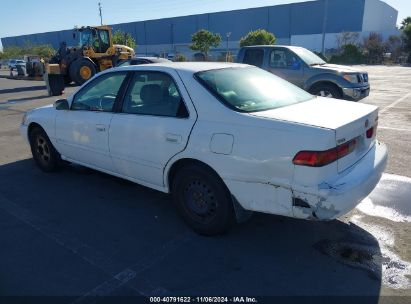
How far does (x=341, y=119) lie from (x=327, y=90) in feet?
23.5

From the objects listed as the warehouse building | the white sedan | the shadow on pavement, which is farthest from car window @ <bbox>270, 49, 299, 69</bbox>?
the warehouse building

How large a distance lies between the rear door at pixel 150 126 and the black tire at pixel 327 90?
6.83 meters

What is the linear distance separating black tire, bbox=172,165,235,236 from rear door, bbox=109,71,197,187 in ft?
0.84

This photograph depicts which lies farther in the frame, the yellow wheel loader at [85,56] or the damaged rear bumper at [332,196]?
the yellow wheel loader at [85,56]

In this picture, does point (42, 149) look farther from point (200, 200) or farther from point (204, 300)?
point (204, 300)

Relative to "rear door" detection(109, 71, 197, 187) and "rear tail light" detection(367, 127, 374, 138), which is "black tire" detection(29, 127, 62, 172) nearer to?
"rear door" detection(109, 71, 197, 187)

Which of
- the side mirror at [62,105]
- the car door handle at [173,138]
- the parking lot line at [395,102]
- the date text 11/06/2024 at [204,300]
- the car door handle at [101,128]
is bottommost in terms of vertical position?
the date text 11/06/2024 at [204,300]

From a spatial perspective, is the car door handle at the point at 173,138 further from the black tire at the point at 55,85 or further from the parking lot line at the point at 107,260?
the black tire at the point at 55,85

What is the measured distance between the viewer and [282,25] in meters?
72.4

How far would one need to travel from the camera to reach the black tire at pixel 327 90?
9.78 metres

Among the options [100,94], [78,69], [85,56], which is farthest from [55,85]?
[100,94]

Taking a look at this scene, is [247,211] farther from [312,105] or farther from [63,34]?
[63,34]

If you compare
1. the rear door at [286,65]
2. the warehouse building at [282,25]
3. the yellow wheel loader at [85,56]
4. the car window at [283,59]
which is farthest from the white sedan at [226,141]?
the warehouse building at [282,25]

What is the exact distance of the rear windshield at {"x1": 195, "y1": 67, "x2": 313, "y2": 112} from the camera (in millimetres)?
3481
